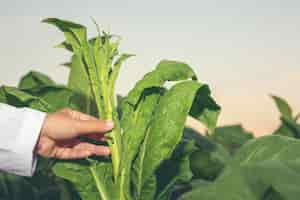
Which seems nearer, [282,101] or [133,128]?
[133,128]

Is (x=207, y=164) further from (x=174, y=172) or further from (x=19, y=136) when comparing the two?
(x=19, y=136)

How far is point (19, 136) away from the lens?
0.89 metres

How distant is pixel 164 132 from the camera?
29.7 inches

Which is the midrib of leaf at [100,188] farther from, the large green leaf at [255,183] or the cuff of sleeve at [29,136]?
the large green leaf at [255,183]

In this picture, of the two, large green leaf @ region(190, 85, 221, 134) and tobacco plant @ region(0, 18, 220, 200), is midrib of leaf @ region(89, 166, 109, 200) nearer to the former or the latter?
tobacco plant @ region(0, 18, 220, 200)

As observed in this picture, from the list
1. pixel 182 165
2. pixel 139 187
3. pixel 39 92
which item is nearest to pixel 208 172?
pixel 182 165

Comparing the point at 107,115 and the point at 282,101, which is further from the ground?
the point at 107,115

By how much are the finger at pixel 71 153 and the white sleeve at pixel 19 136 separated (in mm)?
44

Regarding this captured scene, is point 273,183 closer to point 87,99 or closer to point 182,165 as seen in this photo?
point 182,165

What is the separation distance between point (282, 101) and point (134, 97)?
996 millimetres

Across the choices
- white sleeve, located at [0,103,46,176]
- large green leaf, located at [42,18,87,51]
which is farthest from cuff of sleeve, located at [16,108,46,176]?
large green leaf, located at [42,18,87,51]

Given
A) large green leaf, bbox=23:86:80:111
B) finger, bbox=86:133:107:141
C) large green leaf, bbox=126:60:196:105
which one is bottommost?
finger, bbox=86:133:107:141

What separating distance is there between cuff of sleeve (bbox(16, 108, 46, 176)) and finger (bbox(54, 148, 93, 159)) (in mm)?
44

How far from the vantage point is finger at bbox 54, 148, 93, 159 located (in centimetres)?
85
